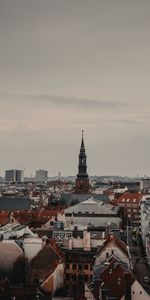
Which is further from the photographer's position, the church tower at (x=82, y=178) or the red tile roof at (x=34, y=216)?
the church tower at (x=82, y=178)

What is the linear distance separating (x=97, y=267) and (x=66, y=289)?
6.04 m

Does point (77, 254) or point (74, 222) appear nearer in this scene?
point (77, 254)

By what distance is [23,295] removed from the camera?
52312 millimetres

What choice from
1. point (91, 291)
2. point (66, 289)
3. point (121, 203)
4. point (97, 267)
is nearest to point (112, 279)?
point (91, 291)

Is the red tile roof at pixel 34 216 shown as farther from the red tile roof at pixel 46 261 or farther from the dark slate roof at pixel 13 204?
the red tile roof at pixel 46 261

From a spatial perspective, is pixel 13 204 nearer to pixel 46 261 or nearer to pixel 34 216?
pixel 34 216

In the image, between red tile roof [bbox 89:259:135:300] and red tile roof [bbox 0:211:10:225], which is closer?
red tile roof [bbox 89:259:135:300]

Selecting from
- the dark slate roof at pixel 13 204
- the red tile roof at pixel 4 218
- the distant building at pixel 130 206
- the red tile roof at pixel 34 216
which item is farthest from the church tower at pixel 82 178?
the red tile roof at pixel 4 218

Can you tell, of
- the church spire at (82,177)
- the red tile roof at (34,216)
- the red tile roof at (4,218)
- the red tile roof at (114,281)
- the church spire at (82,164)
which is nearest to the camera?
the red tile roof at (114,281)

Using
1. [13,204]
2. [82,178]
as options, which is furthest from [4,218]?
[82,178]

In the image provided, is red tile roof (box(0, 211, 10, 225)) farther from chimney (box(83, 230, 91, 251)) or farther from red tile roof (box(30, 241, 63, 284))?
red tile roof (box(30, 241, 63, 284))

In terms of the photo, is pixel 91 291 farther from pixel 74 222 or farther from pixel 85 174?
pixel 85 174

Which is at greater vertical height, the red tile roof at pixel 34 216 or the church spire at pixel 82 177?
the church spire at pixel 82 177

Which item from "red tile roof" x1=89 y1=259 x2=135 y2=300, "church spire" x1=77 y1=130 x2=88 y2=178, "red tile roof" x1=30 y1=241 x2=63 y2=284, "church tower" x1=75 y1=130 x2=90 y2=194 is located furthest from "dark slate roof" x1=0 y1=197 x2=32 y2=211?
"red tile roof" x1=89 y1=259 x2=135 y2=300
